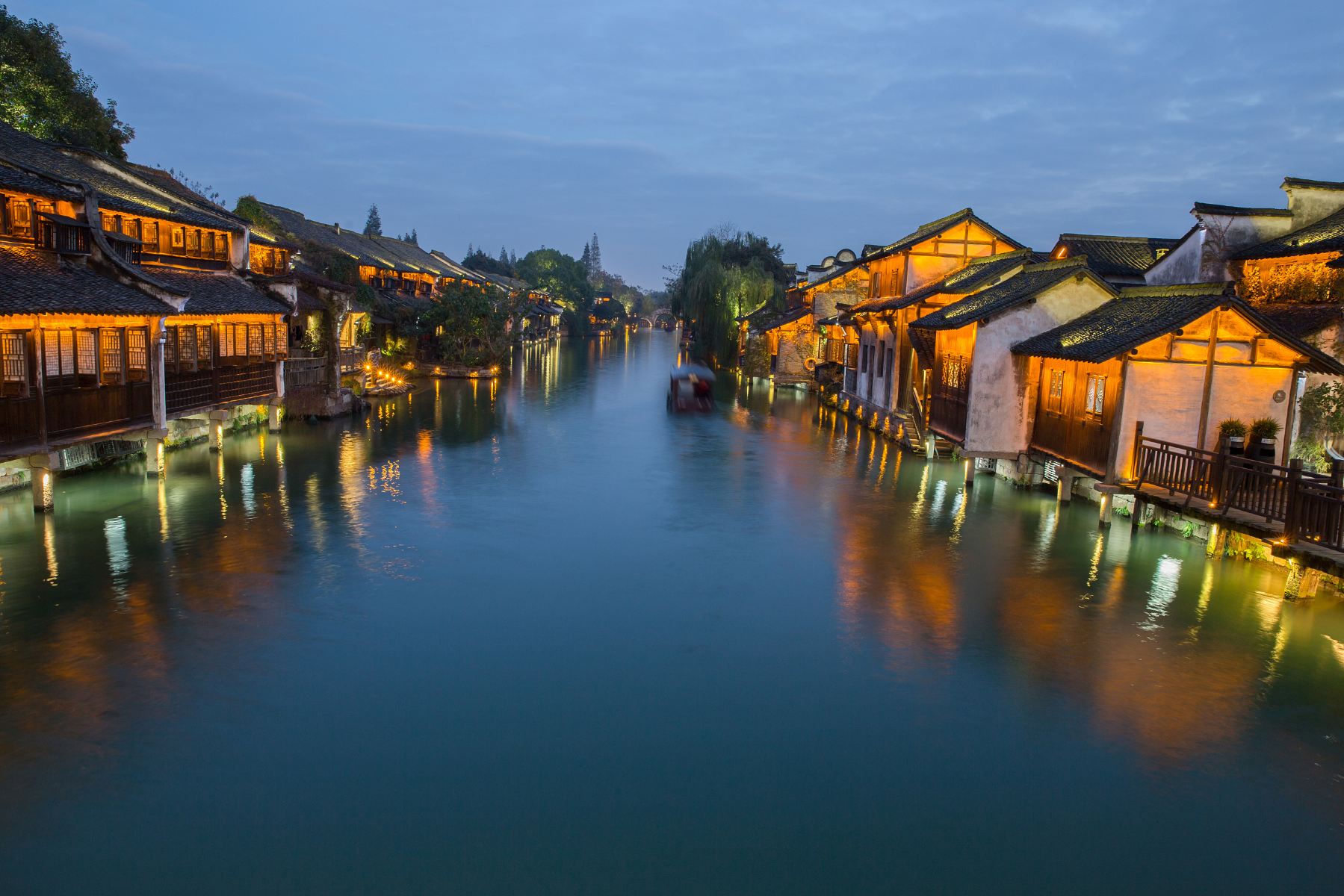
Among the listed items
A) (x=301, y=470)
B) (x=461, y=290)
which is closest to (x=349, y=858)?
(x=301, y=470)

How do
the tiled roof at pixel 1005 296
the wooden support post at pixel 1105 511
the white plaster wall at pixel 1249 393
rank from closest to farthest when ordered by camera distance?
the white plaster wall at pixel 1249 393
the wooden support post at pixel 1105 511
the tiled roof at pixel 1005 296

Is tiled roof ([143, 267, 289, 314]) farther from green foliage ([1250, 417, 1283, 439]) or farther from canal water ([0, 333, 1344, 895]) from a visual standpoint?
green foliage ([1250, 417, 1283, 439])

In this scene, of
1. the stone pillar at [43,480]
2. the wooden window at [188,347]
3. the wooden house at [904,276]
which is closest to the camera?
the stone pillar at [43,480]

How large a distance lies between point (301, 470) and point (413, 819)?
764 inches

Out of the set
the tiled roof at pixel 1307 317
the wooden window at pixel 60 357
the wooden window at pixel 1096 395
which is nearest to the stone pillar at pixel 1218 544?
the wooden window at pixel 1096 395

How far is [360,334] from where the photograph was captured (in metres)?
49.3

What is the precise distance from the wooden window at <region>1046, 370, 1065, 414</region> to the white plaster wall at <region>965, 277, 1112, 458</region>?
0.89 meters

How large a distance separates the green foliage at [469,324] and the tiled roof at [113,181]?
21295mm

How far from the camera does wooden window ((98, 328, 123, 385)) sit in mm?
21438

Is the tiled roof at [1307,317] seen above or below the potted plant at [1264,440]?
above

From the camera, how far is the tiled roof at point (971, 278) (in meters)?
31.9

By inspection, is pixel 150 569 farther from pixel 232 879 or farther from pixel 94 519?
pixel 232 879

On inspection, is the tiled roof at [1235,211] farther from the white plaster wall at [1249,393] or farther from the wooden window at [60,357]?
the wooden window at [60,357]

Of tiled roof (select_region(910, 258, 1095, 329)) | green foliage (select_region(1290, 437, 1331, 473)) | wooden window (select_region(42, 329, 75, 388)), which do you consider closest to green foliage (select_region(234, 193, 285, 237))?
wooden window (select_region(42, 329, 75, 388))
